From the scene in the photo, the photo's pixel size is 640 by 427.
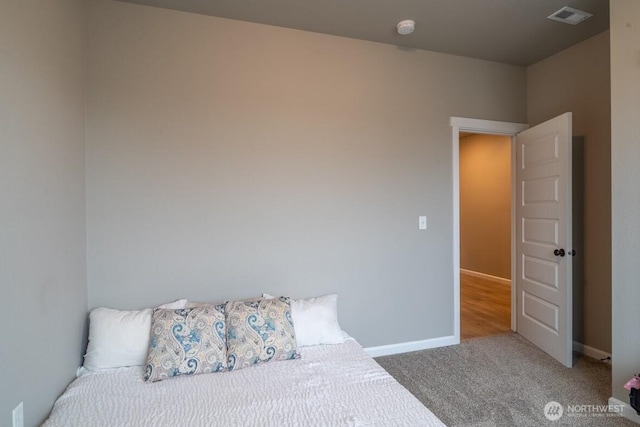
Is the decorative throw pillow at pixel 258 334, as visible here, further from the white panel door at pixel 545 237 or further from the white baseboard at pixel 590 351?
the white baseboard at pixel 590 351

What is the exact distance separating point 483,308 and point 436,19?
338cm

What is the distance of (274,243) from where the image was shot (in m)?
2.51

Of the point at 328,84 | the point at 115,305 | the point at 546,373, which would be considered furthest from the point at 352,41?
the point at 546,373

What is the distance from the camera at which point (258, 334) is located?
6.18 ft

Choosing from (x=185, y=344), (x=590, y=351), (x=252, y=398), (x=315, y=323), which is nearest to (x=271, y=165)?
(x=315, y=323)

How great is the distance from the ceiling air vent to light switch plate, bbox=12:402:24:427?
3.86 metres

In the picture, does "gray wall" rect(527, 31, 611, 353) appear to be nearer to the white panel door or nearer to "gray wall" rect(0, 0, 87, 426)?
the white panel door

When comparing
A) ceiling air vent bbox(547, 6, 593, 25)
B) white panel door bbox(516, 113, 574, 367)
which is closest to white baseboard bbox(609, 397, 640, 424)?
→ white panel door bbox(516, 113, 574, 367)

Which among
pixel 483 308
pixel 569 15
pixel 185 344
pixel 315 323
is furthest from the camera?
pixel 483 308

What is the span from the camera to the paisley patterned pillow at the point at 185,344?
1.72 metres

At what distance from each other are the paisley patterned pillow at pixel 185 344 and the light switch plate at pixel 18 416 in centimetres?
48

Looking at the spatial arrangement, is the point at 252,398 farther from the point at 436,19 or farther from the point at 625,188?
the point at 436,19

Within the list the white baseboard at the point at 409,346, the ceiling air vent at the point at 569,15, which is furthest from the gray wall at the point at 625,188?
the white baseboard at the point at 409,346

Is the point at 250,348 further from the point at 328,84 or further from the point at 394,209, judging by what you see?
the point at 328,84
